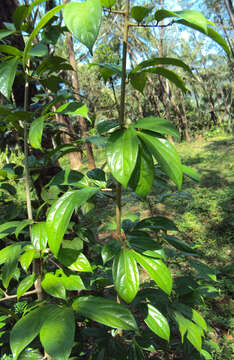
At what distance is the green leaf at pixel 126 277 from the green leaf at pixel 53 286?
0.40ft

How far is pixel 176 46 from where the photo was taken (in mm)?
15469

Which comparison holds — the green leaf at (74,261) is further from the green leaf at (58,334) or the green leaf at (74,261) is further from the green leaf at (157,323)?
the green leaf at (157,323)

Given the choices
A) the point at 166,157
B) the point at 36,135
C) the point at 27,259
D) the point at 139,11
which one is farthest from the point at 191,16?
the point at 27,259

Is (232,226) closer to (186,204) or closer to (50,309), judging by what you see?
(186,204)

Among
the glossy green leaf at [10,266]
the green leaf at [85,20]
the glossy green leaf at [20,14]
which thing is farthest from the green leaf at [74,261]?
the glossy green leaf at [20,14]

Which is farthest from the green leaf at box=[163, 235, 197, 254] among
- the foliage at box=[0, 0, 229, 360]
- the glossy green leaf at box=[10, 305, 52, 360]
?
the glossy green leaf at box=[10, 305, 52, 360]

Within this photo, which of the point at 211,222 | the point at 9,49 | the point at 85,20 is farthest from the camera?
the point at 211,222

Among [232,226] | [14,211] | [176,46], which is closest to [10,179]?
[14,211]

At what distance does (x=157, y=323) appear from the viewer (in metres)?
0.58

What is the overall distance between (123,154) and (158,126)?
0.31 feet

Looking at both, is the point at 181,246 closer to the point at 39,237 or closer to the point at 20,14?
the point at 39,237

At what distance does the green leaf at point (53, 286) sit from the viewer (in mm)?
516

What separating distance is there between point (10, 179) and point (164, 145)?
55cm

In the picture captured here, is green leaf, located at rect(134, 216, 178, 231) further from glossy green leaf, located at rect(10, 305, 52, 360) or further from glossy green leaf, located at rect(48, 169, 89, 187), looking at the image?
glossy green leaf, located at rect(10, 305, 52, 360)
